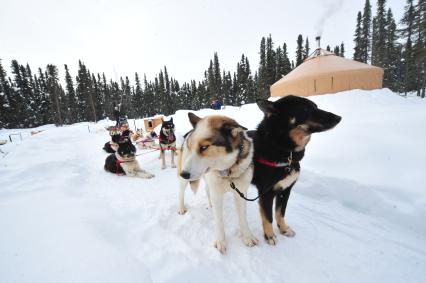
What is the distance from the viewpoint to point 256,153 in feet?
7.09

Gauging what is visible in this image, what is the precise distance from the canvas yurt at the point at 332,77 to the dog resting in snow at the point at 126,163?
43.7ft

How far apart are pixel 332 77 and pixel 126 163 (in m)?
14.3

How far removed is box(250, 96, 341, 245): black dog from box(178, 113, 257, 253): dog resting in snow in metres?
0.18

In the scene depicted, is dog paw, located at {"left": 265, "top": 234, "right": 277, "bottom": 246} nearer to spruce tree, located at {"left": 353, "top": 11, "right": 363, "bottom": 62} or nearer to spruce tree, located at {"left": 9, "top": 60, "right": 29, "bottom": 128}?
spruce tree, located at {"left": 353, "top": 11, "right": 363, "bottom": 62}

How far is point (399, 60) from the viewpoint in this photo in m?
30.7

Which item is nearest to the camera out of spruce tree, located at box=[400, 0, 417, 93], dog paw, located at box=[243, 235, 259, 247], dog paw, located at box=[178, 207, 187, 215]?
dog paw, located at box=[243, 235, 259, 247]

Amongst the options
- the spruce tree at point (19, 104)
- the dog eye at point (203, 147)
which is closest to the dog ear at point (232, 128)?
the dog eye at point (203, 147)

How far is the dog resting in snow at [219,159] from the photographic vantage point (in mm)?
1672

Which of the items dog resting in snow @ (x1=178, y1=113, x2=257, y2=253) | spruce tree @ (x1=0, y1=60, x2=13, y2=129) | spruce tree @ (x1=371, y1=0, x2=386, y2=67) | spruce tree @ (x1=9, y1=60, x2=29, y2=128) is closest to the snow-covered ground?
dog resting in snow @ (x1=178, y1=113, x2=257, y2=253)

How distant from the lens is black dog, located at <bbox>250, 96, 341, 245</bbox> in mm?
1903

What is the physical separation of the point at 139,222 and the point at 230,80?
47.1 m

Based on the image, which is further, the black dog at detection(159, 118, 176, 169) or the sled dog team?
A: the black dog at detection(159, 118, 176, 169)

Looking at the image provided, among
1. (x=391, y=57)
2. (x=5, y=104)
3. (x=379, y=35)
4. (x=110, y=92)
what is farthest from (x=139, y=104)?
(x=391, y=57)

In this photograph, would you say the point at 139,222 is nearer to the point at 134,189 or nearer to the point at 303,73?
the point at 134,189
